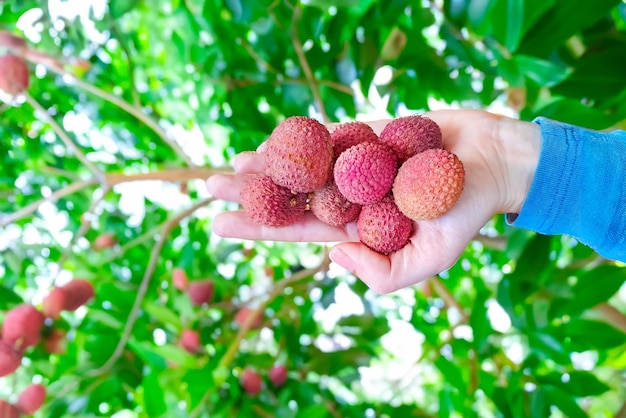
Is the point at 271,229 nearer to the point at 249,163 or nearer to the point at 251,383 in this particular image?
the point at 249,163

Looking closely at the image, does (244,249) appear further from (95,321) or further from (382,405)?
(382,405)

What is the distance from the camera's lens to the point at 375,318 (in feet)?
4.38

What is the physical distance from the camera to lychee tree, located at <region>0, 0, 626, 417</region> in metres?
0.99

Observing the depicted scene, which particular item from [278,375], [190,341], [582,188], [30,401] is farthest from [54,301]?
[582,188]

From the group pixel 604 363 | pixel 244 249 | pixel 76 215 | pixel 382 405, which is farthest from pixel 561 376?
pixel 76 215

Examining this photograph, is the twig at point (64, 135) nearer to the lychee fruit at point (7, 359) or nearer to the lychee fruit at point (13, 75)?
the lychee fruit at point (13, 75)

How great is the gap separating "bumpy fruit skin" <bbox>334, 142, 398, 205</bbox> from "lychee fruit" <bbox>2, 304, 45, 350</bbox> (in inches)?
27.3

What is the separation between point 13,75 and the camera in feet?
3.18

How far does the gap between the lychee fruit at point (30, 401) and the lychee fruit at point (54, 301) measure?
15cm

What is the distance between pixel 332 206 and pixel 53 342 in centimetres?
75

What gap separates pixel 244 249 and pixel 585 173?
109 centimetres

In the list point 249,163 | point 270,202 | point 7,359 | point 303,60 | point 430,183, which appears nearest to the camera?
point 430,183

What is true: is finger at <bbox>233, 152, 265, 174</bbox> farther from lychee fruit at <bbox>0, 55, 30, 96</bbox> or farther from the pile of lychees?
lychee fruit at <bbox>0, 55, 30, 96</bbox>

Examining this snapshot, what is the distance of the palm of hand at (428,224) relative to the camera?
66cm
